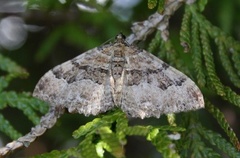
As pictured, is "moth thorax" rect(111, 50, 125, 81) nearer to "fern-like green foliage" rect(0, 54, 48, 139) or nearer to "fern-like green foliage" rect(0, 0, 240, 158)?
"fern-like green foliage" rect(0, 0, 240, 158)

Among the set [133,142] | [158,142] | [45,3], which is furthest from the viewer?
[133,142]

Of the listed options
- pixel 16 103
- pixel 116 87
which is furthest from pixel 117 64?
pixel 16 103

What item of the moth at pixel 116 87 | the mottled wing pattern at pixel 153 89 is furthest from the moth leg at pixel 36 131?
the mottled wing pattern at pixel 153 89

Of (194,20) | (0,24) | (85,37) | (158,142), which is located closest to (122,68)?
(194,20)

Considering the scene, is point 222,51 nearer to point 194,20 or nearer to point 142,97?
point 194,20

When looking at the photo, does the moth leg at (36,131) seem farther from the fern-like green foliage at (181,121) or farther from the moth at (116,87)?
the fern-like green foliage at (181,121)

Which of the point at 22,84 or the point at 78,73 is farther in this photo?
the point at 22,84

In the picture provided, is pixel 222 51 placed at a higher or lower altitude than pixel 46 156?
higher
